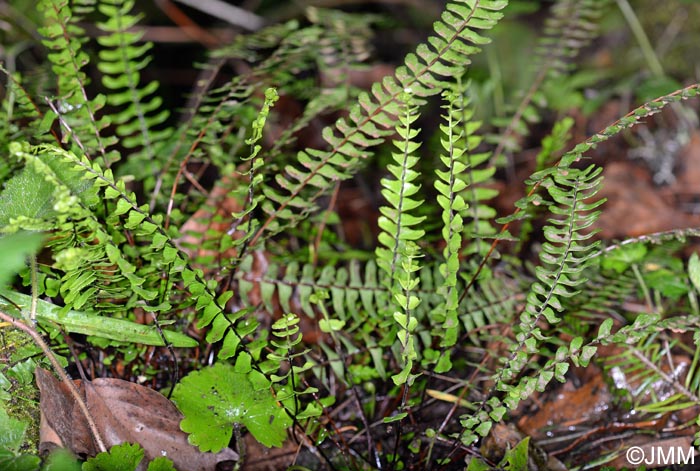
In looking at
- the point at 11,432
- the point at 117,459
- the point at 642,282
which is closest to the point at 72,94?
the point at 11,432

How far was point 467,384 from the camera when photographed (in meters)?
1.78

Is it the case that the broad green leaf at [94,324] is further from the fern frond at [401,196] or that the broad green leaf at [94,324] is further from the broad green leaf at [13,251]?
the fern frond at [401,196]

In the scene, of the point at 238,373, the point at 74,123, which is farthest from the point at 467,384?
the point at 74,123

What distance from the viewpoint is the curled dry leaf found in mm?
1540

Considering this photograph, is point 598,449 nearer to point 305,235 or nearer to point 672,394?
point 672,394

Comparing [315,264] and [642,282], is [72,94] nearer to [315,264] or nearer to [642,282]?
[315,264]

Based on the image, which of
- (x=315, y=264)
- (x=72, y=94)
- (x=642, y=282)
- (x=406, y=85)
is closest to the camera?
(x=406, y=85)

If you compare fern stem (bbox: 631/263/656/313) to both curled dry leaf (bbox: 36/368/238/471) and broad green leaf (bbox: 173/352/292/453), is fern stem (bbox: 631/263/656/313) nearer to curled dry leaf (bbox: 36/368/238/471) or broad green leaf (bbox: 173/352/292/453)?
broad green leaf (bbox: 173/352/292/453)

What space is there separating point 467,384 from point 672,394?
686 mm

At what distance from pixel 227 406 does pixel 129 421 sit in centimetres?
25

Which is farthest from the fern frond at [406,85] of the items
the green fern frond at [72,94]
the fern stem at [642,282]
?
the fern stem at [642,282]

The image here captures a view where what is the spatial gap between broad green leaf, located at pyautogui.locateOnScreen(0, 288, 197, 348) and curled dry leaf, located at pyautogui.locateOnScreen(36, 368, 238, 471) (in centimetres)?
12

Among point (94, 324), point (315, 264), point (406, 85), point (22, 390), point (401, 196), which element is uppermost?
point (406, 85)

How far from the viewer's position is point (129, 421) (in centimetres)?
160
